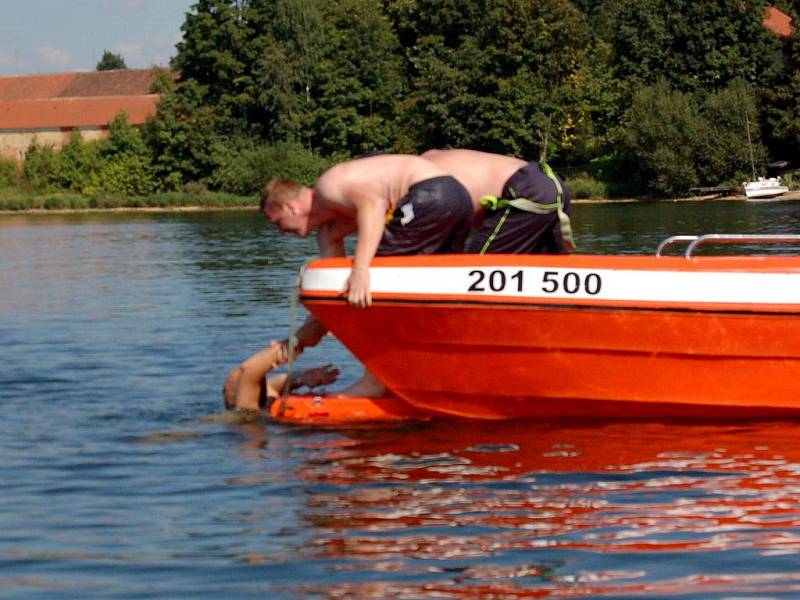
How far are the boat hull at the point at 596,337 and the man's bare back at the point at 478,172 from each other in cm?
60

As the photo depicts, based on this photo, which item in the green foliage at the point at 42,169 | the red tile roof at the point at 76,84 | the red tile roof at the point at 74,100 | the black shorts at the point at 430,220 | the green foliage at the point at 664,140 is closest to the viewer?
the black shorts at the point at 430,220

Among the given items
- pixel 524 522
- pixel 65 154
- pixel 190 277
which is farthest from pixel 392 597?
pixel 65 154

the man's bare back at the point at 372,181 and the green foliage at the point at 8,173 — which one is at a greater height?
the green foliage at the point at 8,173

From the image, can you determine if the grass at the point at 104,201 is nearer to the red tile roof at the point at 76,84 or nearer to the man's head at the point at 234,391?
the red tile roof at the point at 76,84

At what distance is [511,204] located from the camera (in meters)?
8.76

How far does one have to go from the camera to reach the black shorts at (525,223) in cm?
874

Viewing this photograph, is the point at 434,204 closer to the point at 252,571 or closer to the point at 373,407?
the point at 373,407

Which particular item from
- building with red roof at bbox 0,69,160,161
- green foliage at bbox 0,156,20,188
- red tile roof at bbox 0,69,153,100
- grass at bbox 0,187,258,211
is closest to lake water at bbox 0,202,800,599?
grass at bbox 0,187,258,211

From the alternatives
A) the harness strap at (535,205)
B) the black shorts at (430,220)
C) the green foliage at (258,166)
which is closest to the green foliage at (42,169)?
the green foliage at (258,166)

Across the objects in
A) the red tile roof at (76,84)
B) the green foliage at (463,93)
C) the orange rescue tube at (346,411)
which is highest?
the red tile roof at (76,84)

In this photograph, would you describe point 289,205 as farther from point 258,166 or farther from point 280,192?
point 258,166

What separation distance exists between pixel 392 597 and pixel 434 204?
132 inches

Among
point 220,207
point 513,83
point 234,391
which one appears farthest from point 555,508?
point 513,83

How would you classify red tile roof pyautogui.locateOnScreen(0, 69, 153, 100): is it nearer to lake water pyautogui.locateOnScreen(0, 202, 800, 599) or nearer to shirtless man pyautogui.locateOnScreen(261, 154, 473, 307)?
lake water pyautogui.locateOnScreen(0, 202, 800, 599)
